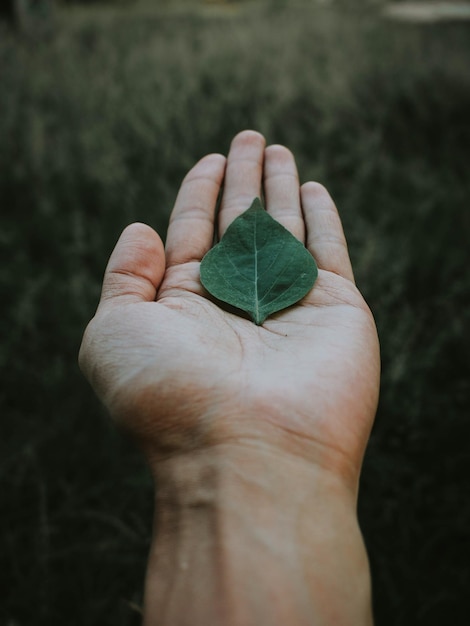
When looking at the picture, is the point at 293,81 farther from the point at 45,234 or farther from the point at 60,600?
the point at 60,600

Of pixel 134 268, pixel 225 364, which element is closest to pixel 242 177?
pixel 134 268

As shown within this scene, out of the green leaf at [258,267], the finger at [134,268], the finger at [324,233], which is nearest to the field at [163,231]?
the finger at [324,233]

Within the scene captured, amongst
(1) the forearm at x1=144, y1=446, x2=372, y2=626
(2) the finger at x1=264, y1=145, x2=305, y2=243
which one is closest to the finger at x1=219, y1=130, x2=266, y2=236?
(2) the finger at x1=264, y1=145, x2=305, y2=243

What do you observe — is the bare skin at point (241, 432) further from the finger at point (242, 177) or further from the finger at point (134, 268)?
the finger at point (242, 177)

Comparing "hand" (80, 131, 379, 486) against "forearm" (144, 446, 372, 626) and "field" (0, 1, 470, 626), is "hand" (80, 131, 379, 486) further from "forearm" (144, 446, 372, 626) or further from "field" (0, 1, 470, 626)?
"field" (0, 1, 470, 626)

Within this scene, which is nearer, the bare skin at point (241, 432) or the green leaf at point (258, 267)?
the bare skin at point (241, 432)

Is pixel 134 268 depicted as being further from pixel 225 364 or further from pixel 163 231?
pixel 163 231

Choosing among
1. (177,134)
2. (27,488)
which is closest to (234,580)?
(27,488)
